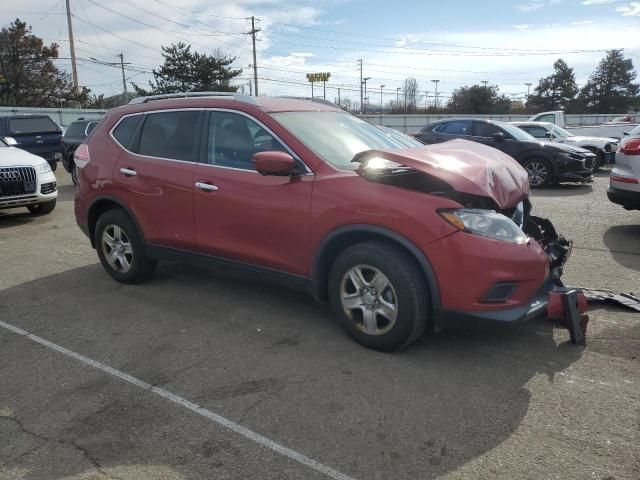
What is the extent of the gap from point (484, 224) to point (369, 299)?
0.92 m

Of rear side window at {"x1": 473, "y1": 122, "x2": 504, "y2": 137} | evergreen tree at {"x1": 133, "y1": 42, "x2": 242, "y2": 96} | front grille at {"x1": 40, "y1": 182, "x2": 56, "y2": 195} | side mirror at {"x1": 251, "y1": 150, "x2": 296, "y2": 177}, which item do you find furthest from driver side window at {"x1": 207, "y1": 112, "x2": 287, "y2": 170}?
evergreen tree at {"x1": 133, "y1": 42, "x2": 242, "y2": 96}

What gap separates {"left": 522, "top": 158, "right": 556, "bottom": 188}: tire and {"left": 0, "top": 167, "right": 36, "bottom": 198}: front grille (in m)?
9.84

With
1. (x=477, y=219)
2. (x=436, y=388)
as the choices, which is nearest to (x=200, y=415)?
(x=436, y=388)

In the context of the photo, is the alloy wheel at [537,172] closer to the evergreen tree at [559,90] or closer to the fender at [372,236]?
the fender at [372,236]

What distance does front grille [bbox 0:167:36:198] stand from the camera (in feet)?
27.9

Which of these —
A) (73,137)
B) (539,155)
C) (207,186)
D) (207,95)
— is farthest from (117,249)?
(73,137)

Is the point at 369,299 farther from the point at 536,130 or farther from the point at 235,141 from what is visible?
the point at 536,130

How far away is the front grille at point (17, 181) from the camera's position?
27.9ft

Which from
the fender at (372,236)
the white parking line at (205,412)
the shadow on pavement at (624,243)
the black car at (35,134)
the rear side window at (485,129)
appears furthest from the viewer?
the black car at (35,134)

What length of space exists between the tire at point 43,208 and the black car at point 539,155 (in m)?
9.14

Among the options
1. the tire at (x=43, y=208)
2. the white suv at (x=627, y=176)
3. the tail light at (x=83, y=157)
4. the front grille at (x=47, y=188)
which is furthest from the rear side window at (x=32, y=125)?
the white suv at (x=627, y=176)

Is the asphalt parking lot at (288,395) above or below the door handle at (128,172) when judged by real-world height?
below

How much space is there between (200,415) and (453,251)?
1.81 m

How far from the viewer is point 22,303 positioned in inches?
201
